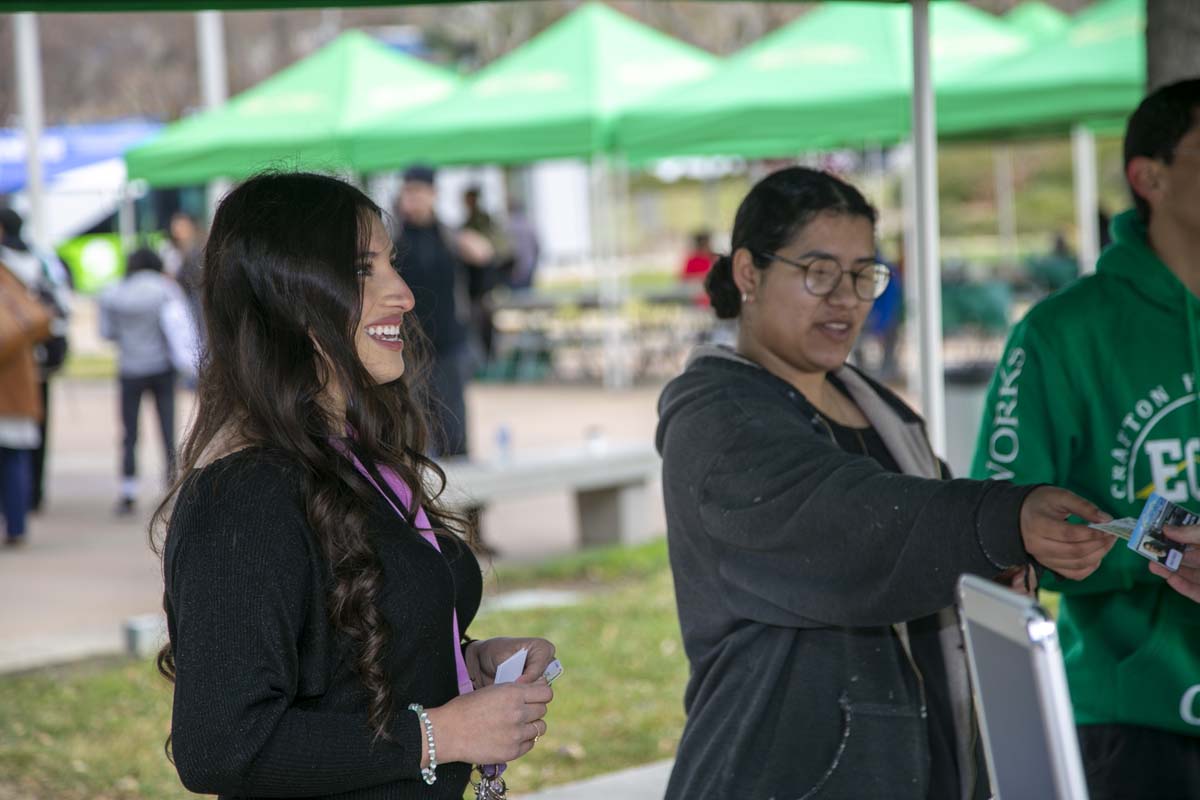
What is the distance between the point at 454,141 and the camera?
14.9 meters

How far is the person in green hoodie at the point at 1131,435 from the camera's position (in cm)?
316

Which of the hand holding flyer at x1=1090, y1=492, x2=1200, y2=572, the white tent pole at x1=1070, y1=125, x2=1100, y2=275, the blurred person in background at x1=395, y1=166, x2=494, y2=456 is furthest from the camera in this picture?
the white tent pole at x1=1070, y1=125, x2=1100, y2=275

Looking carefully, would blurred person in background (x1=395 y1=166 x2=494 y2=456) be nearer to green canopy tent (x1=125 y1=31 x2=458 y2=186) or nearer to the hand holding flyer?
green canopy tent (x1=125 y1=31 x2=458 y2=186)

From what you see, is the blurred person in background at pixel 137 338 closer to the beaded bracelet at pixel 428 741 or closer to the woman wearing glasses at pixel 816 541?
the woman wearing glasses at pixel 816 541

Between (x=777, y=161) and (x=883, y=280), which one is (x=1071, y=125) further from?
(x=883, y=280)

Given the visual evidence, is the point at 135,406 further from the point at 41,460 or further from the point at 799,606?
the point at 799,606

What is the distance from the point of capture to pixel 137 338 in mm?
11344

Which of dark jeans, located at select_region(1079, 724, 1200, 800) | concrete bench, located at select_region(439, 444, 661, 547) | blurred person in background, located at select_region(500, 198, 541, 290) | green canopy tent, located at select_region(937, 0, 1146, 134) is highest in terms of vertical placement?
green canopy tent, located at select_region(937, 0, 1146, 134)

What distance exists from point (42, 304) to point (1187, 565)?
9384 mm

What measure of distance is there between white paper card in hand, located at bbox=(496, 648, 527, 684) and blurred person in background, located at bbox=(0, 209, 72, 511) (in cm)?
873

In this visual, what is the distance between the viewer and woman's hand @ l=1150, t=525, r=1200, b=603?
7.93 feet

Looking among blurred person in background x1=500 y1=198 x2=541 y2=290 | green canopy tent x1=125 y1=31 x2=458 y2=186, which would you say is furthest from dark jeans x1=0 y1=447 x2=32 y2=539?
blurred person in background x1=500 y1=198 x2=541 y2=290

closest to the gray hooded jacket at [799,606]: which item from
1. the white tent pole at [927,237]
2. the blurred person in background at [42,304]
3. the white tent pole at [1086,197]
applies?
the white tent pole at [927,237]

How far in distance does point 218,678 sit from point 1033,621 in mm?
1045
